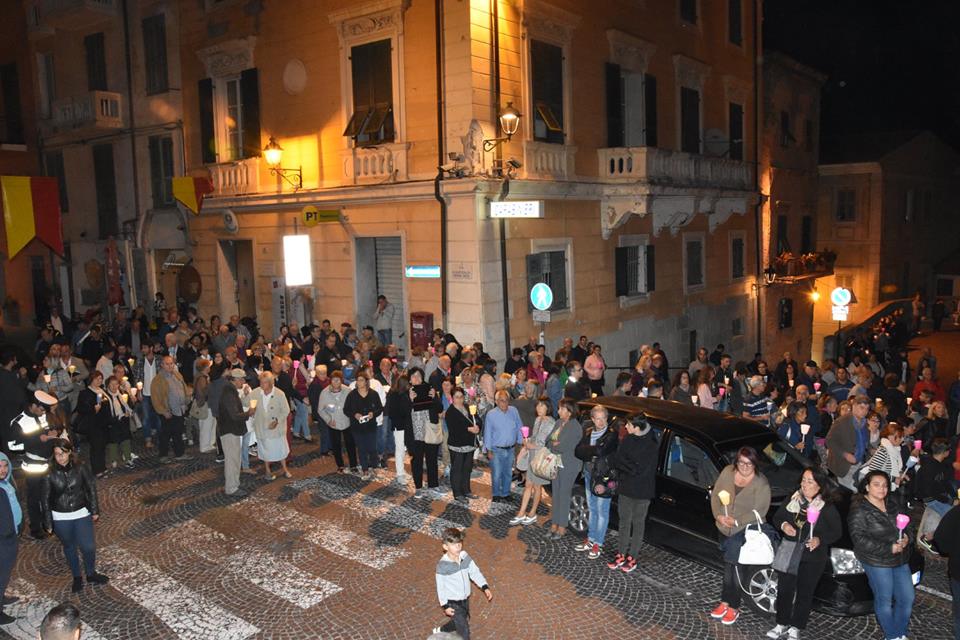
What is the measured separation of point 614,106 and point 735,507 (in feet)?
47.0

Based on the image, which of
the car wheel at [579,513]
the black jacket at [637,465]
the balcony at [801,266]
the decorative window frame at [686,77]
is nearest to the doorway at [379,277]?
the car wheel at [579,513]

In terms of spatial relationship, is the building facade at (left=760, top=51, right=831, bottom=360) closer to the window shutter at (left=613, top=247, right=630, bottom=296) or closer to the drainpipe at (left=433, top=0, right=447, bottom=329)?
the window shutter at (left=613, top=247, right=630, bottom=296)

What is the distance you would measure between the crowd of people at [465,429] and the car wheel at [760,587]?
14 cm

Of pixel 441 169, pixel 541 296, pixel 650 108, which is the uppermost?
pixel 650 108

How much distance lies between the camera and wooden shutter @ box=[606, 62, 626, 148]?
19.0 meters

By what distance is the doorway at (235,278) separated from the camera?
70.0 ft

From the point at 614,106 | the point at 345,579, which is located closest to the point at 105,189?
the point at 614,106

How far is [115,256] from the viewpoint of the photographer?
23.3 m

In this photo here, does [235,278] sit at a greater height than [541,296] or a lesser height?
greater

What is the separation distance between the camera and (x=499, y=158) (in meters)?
15.6

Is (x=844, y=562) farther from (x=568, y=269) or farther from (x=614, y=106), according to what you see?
(x=614, y=106)

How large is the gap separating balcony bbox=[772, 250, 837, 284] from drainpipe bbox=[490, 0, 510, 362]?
15.8m

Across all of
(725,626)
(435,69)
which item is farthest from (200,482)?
(435,69)

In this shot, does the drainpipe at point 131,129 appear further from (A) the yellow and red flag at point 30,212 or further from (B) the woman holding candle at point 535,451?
(B) the woman holding candle at point 535,451
